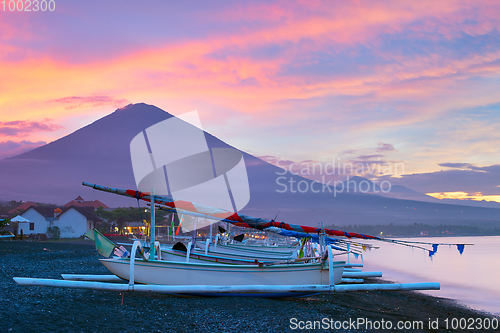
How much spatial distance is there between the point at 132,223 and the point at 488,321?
81.2 meters

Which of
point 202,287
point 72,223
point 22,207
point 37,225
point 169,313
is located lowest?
point 37,225

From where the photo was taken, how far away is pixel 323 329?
1042cm

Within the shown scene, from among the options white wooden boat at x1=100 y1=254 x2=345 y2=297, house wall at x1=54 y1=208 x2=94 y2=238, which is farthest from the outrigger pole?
house wall at x1=54 y1=208 x2=94 y2=238

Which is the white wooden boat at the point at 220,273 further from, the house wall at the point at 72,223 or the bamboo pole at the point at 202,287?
the house wall at the point at 72,223

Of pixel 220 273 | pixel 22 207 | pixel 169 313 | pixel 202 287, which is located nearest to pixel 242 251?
pixel 220 273

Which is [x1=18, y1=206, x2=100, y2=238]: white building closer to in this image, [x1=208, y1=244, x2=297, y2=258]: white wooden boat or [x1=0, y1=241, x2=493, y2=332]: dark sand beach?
[x1=208, y1=244, x2=297, y2=258]: white wooden boat

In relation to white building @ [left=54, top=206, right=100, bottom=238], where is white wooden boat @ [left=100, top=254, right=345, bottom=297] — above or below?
above

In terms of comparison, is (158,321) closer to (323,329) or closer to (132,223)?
(323,329)

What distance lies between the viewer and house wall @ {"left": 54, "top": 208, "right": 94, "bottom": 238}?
63.0 m

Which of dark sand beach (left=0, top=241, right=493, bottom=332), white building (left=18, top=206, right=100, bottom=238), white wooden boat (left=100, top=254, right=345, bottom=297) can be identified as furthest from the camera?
white building (left=18, top=206, right=100, bottom=238)

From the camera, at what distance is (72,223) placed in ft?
208

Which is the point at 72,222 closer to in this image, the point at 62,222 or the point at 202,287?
the point at 62,222

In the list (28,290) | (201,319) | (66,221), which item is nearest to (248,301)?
(201,319)

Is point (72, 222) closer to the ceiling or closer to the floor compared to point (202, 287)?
closer to the floor
